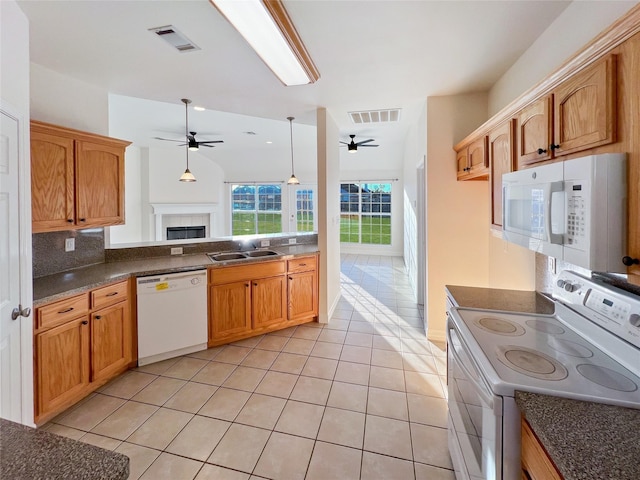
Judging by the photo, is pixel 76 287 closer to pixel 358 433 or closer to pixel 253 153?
pixel 358 433

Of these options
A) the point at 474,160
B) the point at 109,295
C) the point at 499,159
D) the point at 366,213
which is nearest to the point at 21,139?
the point at 109,295

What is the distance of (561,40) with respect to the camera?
181cm

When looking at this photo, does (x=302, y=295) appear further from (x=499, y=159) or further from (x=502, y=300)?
(x=499, y=159)

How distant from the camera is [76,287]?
214 centimetres

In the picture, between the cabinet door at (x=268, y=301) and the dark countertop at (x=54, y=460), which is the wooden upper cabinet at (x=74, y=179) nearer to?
the cabinet door at (x=268, y=301)

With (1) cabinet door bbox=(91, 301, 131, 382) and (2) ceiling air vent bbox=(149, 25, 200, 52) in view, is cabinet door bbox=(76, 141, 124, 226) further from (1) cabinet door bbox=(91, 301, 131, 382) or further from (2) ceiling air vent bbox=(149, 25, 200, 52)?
(2) ceiling air vent bbox=(149, 25, 200, 52)

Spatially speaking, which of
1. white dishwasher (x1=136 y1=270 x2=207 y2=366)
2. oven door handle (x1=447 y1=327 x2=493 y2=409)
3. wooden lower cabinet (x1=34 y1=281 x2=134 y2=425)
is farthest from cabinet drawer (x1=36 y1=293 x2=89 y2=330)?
oven door handle (x1=447 y1=327 x2=493 y2=409)

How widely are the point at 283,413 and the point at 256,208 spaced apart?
7250 millimetres

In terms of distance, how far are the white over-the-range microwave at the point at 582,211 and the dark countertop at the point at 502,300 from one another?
1.68 ft

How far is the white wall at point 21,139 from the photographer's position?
58.8 inches

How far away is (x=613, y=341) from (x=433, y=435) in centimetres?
121

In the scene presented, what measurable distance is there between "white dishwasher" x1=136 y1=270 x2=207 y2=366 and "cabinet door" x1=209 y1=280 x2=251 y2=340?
0.09 m

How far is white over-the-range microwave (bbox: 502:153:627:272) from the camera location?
0.99 meters

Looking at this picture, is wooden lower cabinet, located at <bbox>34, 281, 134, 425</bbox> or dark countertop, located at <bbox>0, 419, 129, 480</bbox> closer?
dark countertop, located at <bbox>0, 419, 129, 480</bbox>
